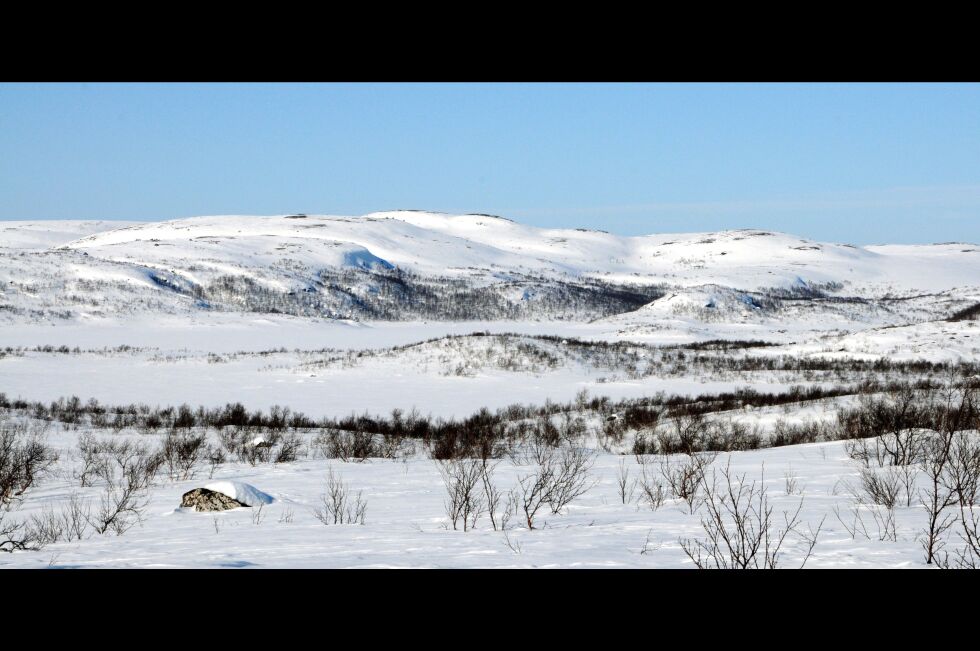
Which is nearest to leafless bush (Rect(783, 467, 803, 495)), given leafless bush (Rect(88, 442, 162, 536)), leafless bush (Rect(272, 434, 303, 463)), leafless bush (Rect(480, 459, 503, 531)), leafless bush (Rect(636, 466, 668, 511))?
leafless bush (Rect(636, 466, 668, 511))

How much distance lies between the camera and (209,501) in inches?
399

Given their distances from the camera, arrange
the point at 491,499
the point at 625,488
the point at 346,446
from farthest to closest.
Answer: the point at 346,446, the point at 625,488, the point at 491,499

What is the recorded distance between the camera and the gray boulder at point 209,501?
33.0ft

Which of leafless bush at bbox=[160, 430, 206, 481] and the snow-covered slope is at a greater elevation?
the snow-covered slope

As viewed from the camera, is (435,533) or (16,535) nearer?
(435,533)

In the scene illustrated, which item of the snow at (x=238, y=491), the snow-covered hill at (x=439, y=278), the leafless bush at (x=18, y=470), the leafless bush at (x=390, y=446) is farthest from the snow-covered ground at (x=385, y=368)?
the leafless bush at (x=390, y=446)

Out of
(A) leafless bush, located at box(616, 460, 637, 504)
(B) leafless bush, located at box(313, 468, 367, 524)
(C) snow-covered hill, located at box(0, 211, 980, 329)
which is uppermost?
(C) snow-covered hill, located at box(0, 211, 980, 329)

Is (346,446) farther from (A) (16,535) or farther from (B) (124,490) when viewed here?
(A) (16,535)

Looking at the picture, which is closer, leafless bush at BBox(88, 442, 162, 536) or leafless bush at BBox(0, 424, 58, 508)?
leafless bush at BBox(88, 442, 162, 536)

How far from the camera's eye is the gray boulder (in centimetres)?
1007

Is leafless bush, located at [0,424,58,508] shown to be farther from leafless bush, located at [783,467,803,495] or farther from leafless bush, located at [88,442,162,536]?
leafless bush, located at [783,467,803,495]

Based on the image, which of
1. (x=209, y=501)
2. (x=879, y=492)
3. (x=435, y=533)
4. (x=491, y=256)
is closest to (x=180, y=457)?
(x=209, y=501)
